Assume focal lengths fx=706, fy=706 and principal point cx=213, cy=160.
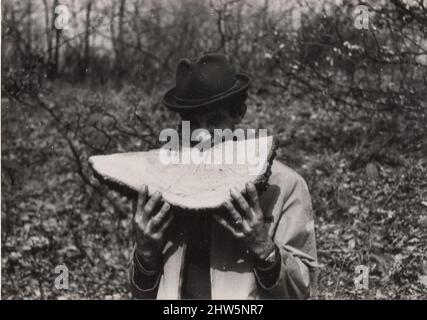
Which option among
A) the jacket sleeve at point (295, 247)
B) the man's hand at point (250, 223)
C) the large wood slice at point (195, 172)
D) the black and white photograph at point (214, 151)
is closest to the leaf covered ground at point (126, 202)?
the black and white photograph at point (214, 151)

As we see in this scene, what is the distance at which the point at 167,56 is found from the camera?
7.89 meters

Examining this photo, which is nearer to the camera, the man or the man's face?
the man

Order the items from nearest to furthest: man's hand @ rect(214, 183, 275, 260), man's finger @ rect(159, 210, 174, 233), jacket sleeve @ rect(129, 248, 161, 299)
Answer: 1. man's hand @ rect(214, 183, 275, 260)
2. man's finger @ rect(159, 210, 174, 233)
3. jacket sleeve @ rect(129, 248, 161, 299)

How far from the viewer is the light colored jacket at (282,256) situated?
2.42 m

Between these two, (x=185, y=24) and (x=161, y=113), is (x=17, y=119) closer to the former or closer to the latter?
(x=161, y=113)

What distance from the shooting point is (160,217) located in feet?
7.77

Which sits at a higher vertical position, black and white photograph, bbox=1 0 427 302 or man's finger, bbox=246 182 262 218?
man's finger, bbox=246 182 262 218

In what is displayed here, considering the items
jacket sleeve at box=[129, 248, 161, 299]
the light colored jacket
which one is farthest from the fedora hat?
jacket sleeve at box=[129, 248, 161, 299]

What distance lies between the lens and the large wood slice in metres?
2.42

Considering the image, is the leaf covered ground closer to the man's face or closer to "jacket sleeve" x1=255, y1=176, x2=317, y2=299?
"jacket sleeve" x1=255, y1=176, x2=317, y2=299

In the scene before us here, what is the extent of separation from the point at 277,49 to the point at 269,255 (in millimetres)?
5238

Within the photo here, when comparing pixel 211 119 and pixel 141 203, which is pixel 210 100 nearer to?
pixel 211 119

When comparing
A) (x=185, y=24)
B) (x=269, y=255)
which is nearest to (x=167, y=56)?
(x=185, y=24)

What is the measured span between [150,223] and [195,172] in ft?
1.07
